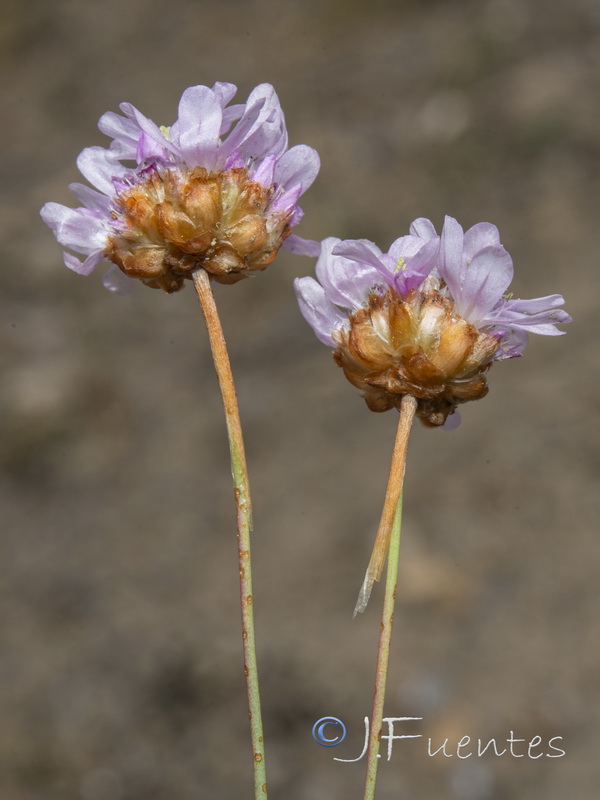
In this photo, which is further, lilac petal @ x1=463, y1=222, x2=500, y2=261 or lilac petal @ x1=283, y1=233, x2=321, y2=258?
lilac petal @ x1=283, y1=233, x2=321, y2=258

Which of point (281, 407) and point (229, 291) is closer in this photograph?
point (281, 407)

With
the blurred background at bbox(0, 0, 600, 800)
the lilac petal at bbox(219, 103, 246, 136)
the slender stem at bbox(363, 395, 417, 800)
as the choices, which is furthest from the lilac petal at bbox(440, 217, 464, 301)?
the blurred background at bbox(0, 0, 600, 800)

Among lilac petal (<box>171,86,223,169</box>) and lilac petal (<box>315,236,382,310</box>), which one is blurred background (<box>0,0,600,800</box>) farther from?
lilac petal (<box>171,86,223,169</box>)

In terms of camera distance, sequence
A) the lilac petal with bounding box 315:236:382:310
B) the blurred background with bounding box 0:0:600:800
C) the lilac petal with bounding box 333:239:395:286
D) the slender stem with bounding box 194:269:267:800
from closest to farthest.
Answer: the slender stem with bounding box 194:269:267:800 → the lilac petal with bounding box 333:239:395:286 → the lilac petal with bounding box 315:236:382:310 → the blurred background with bounding box 0:0:600:800

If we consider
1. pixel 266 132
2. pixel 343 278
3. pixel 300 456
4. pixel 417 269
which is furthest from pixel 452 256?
pixel 300 456

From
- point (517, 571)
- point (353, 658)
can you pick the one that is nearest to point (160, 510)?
point (353, 658)

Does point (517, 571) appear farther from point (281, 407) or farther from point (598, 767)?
point (281, 407)

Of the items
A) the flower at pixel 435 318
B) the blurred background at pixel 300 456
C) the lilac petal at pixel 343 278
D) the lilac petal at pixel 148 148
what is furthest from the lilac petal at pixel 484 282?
the blurred background at pixel 300 456
